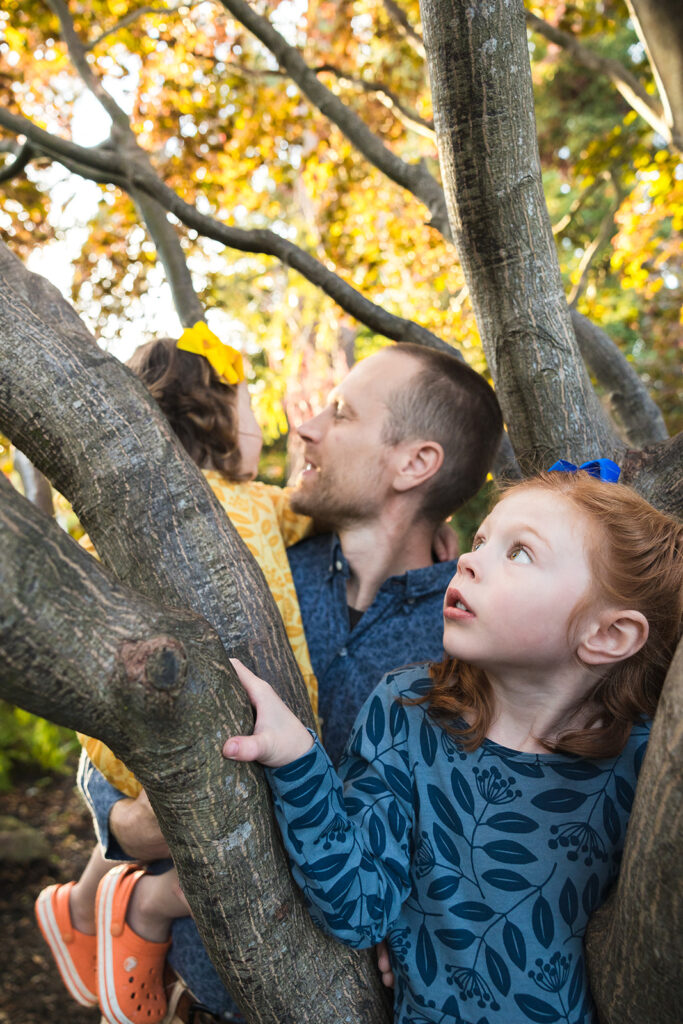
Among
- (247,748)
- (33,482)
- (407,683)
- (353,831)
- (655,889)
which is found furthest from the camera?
(33,482)

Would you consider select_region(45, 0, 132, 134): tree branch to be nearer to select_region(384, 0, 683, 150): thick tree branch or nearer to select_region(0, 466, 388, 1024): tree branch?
select_region(384, 0, 683, 150): thick tree branch

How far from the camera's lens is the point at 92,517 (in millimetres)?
1167

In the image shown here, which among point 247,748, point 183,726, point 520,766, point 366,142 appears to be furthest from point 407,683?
point 366,142

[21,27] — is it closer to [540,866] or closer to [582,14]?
[582,14]

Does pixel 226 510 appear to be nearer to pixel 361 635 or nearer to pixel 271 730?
pixel 361 635

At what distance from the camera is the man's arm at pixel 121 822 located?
173 centimetres

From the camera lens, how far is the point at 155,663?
880 mm

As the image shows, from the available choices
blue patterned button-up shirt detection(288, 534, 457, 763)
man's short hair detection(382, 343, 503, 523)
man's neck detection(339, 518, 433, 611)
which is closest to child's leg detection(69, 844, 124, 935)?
blue patterned button-up shirt detection(288, 534, 457, 763)

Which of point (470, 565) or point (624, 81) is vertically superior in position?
point (624, 81)

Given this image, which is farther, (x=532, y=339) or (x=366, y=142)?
(x=366, y=142)

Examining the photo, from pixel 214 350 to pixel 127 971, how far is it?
1.53 metres

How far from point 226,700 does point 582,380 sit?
1133mm

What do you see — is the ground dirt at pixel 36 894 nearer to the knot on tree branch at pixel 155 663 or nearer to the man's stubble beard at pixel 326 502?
the man's stubble beard at pixel 326 502

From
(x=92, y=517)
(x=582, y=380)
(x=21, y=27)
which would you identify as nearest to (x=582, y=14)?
(x=21, y=27)
